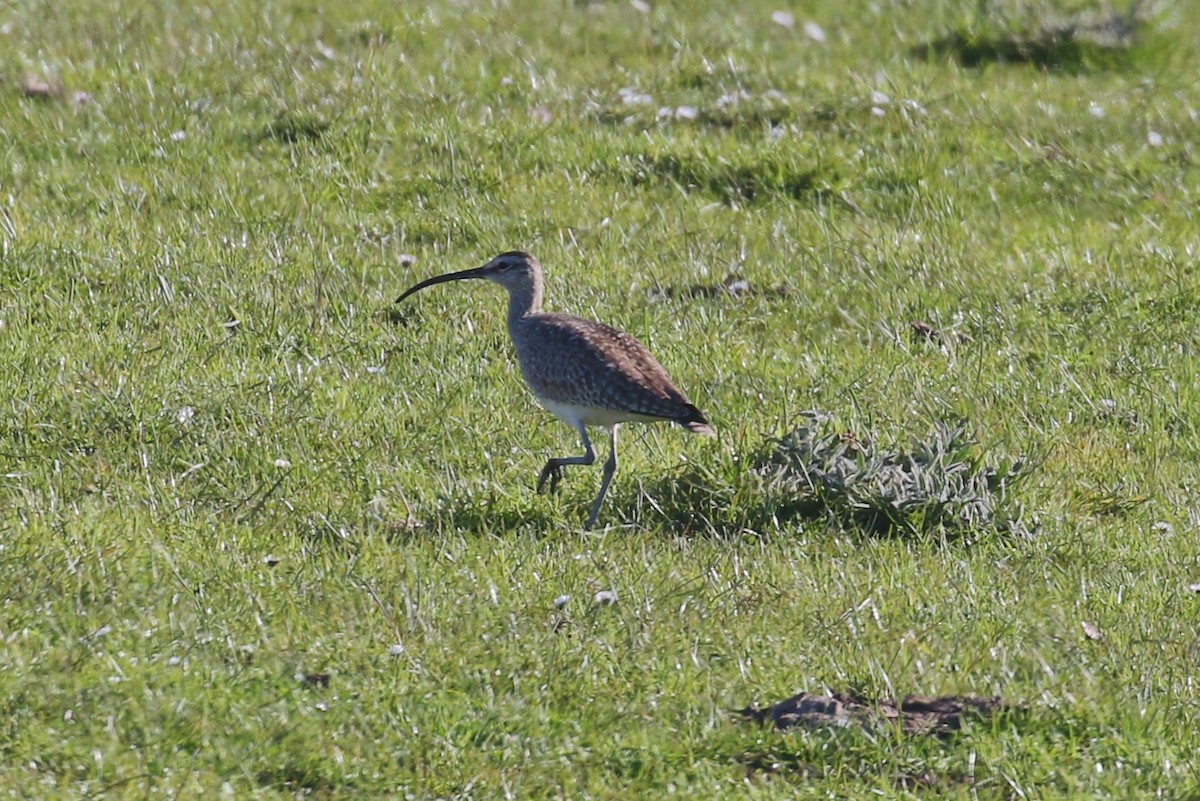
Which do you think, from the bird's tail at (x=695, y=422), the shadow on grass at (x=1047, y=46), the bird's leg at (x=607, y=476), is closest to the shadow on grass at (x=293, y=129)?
the bird's leg at (x=607, y=476)

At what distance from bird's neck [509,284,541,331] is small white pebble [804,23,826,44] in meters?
6.58

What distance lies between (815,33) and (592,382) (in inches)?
314

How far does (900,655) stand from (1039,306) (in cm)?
454

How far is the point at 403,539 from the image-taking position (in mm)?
7113

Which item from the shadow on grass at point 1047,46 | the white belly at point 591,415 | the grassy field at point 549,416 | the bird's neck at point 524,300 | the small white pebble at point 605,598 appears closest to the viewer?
the grassy field at point 549,416

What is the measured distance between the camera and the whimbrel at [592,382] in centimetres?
781

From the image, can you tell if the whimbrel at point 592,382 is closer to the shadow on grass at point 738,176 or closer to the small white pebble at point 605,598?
the small white pebble at point 605,598

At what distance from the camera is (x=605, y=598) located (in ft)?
21.4

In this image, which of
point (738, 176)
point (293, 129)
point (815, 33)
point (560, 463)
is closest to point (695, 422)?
point (560, 463)

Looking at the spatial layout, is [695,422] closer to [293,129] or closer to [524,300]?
[524,300]

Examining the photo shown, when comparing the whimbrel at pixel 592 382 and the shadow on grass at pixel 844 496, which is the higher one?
the whimbrel at pixel 592 382

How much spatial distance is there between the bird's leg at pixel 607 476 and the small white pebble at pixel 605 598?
93 cm

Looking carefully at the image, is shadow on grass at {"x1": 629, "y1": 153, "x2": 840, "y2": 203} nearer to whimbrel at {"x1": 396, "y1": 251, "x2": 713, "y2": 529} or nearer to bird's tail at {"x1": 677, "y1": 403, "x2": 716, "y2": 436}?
whimbrel at {"x1": 396, "y1": 251, "x2": 713, "y2": 529}

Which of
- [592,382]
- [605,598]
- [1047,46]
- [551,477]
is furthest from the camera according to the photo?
Result: [1047,46]
